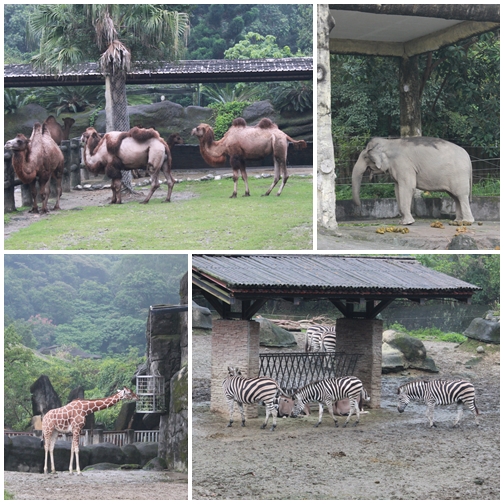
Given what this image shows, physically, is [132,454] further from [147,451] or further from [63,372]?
[63,372]

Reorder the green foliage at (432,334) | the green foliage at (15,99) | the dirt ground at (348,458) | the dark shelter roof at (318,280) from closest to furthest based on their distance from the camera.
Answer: the dirt ground at (348,458)
the dark shelter roof at (318,280)
the green foliage at (15,99)
the green foliage at (432,334)

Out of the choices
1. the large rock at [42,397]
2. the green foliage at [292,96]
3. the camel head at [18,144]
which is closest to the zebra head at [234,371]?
the camel head at [18,144]

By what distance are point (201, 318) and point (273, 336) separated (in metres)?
1.74

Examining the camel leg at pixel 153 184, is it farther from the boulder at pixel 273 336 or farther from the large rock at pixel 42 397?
the boulder at pixel 273 336

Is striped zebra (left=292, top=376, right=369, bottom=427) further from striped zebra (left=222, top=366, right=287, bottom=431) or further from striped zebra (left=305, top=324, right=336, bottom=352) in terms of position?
striped zebra (left=305, top=324, right=336, bottom=352)

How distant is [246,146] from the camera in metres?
13.6

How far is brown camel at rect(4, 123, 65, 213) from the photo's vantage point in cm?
1300

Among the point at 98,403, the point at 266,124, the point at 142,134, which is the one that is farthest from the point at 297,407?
the point at 142,134

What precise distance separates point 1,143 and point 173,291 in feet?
30.1

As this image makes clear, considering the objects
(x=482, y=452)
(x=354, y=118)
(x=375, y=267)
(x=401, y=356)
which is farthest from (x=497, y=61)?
(x=482, y=452)

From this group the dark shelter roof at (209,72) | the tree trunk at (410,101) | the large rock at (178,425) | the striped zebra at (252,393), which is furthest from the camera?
the tree trunk at (410,101)

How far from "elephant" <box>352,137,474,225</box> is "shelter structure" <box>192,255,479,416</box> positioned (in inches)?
41.8

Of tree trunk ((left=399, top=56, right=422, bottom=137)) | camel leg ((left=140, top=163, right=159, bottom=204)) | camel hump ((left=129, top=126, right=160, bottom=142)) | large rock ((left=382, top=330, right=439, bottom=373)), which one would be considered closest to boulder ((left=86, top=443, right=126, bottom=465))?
camel leg ((left=140, top=163, right=159, bottom=204))

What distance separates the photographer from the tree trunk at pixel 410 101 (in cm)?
1595
